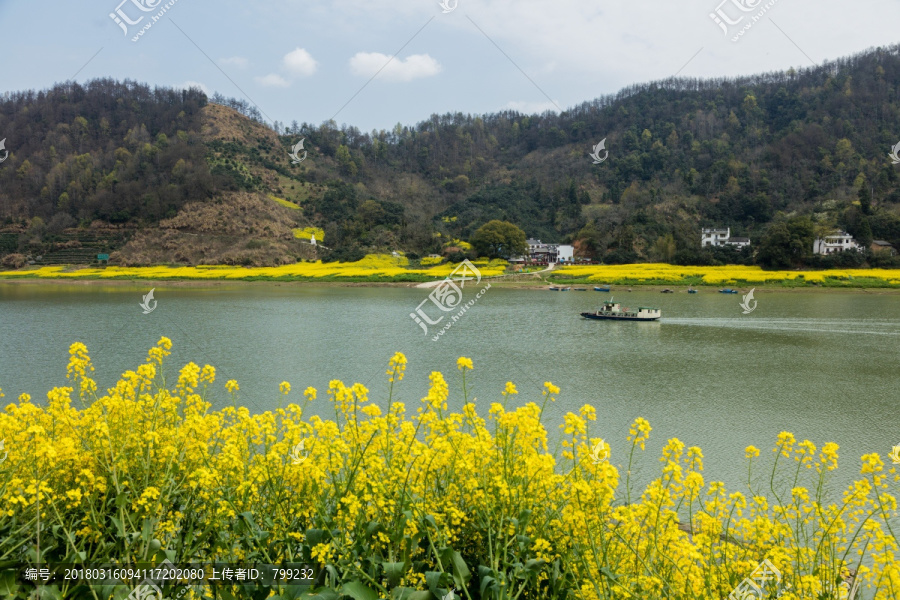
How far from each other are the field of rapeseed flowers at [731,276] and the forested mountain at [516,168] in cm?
330

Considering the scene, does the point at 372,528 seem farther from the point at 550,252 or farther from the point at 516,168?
the point at 516,168

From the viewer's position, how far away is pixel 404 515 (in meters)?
2.98

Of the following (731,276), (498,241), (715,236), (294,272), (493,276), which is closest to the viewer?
(731,276)

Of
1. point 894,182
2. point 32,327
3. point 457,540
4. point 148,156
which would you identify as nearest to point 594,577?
point 457,540

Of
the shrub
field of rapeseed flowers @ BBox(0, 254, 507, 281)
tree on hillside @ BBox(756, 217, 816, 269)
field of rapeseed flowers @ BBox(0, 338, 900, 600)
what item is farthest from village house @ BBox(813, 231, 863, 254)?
the shrub

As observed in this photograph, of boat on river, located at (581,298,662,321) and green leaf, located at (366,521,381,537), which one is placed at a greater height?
boat on river, located at (581,298,662,321)

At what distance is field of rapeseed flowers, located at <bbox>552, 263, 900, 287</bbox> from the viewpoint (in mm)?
37688

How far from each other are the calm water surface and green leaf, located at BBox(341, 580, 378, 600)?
2658mm

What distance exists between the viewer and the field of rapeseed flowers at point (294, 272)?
44.0 m

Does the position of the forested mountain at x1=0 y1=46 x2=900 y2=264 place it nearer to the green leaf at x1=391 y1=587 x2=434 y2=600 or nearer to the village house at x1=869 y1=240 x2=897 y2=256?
the village house at x1=869 y1=240 x2=897 y2=256

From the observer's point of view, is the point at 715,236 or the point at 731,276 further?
the point at 715,236

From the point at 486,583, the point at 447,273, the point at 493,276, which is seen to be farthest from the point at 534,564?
the point at 447,273

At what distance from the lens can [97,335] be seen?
17.5 metres

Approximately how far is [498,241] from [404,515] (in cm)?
4864
